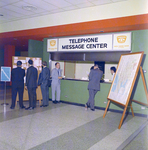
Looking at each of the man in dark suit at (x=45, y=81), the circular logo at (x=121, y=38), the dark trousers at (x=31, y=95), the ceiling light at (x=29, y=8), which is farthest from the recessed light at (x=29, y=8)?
the circular logo at (x=121, y=38)

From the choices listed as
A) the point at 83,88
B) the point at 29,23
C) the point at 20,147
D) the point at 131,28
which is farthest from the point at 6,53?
the point at 20,147

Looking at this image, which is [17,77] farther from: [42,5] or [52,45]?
[42,5]

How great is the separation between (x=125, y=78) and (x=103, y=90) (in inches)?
64.3

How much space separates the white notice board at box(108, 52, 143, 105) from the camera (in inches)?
169

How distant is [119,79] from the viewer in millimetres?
4809

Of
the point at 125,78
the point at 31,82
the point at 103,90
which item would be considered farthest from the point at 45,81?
the point at 125,78

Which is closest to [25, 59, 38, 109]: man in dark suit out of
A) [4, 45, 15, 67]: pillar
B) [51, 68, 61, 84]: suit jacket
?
[51, 68, 61, 84]: suit jacket

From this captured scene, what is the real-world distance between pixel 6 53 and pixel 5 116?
801cm

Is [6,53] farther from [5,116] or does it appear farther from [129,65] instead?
[129,65]

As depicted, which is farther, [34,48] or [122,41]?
[34,48]

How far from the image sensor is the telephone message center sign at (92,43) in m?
5.75

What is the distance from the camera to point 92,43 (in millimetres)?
6336

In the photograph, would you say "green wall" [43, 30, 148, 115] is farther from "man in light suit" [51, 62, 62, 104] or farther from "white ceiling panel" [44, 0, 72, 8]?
"white ceiling panel" [44, 0, 72, 8]

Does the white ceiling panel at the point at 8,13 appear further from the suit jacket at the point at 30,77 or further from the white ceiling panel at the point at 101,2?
the white ceiling panel at the point at 101,2
